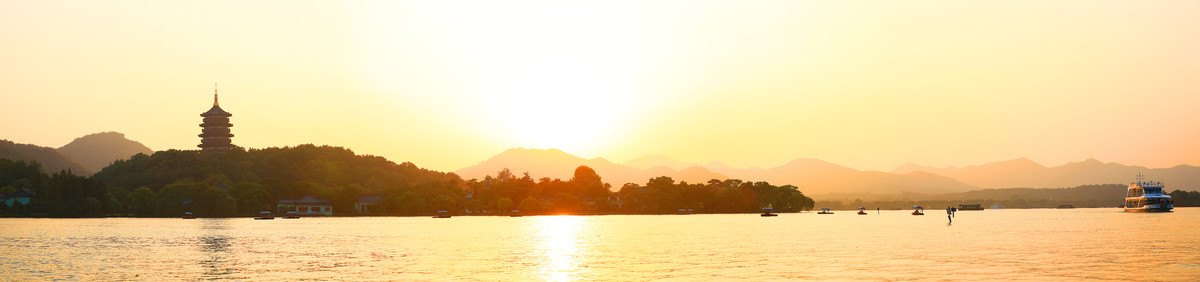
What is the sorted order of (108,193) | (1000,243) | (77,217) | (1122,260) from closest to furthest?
(1122,260), (1000,243), (77,217), (108,193)

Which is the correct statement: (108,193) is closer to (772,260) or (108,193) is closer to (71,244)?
(71,244)

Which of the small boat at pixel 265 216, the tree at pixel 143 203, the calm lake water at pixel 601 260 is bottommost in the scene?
the calm lake water at pixel 601 260

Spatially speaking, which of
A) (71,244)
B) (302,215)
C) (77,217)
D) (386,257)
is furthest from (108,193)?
(386,257)

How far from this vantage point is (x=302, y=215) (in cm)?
19875

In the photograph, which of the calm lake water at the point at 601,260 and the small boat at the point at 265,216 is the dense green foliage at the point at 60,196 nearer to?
the small boat at the point at 265,216

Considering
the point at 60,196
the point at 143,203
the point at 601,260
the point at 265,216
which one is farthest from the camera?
the point at 143,203

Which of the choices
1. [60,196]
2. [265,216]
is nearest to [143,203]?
[60,196]

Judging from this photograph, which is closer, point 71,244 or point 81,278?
point 81,278

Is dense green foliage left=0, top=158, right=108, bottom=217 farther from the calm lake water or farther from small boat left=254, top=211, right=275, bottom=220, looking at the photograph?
the calm lake water

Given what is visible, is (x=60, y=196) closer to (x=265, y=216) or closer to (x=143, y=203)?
(x=143, y=203)

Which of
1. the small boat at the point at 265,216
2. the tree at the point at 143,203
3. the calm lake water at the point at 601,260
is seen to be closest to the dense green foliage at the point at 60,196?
the tree at the point at 143,203

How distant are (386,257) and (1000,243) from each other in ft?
155

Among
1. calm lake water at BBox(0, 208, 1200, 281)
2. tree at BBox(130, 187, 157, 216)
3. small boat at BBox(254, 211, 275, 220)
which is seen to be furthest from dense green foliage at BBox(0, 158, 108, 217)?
calm lake water at BBox(0, 208, 1200, 281)

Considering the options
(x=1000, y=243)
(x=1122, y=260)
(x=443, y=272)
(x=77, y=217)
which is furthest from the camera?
(x=77, y=217)
